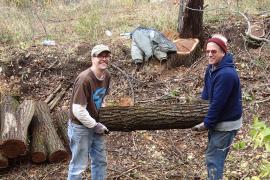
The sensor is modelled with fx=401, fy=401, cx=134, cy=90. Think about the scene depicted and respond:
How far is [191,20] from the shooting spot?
8.99 meters

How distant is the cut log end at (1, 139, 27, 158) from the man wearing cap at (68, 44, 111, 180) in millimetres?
1274

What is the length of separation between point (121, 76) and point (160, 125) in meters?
3.37

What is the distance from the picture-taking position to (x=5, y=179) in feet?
18.8

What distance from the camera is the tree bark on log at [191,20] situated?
8875 millimetres

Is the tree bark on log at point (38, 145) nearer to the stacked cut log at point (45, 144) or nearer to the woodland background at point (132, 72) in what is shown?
the stacked cut log at point (45, 144)

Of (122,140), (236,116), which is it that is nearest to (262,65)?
(122,140)

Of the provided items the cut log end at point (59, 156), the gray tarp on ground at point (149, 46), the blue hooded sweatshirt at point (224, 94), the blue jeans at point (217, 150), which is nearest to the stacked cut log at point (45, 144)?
the cut log end at point (59, 156)

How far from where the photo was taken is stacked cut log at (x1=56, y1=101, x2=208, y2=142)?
504 centimetres

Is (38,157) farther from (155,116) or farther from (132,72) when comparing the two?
(132,72)

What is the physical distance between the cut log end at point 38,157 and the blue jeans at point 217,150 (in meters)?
2.53

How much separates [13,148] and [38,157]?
41 cm

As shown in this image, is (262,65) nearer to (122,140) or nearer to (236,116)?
(122,140)

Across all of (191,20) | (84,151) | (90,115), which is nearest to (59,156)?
(84,151)

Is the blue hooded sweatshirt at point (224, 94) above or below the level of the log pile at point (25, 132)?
→ above
